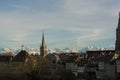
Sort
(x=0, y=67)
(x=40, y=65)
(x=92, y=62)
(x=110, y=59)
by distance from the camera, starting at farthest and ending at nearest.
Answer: (x=92, y=62)
(x=110, y=59)
(x=0, y=67)
(x=40, y=65)

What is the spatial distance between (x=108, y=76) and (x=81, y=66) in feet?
73.6

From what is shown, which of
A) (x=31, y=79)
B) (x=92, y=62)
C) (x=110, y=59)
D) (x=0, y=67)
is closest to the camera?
(x=31, y=79)

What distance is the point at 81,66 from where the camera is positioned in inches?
5236

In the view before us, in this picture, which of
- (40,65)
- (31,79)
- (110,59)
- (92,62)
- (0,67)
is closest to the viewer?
(31,79)

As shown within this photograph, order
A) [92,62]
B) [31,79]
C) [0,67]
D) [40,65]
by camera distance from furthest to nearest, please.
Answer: [92,62], [0,67], [40,65], [31,79]

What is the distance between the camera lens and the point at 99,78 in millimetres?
112188

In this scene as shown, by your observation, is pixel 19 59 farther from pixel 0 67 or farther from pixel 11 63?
pixel 0 67

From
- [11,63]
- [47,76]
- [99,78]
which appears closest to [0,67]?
[11,63]

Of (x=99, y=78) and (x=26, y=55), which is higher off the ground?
(x=26, y=55)

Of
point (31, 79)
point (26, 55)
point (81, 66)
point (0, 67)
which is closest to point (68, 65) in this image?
point (81, 66)

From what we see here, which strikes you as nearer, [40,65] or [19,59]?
[40,65]

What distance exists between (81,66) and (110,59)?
54.7ft

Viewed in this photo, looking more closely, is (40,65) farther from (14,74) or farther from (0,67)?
(0,67)

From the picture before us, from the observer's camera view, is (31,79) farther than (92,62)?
No
